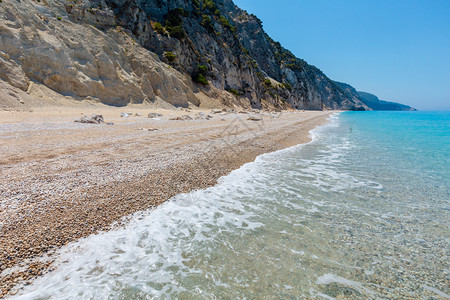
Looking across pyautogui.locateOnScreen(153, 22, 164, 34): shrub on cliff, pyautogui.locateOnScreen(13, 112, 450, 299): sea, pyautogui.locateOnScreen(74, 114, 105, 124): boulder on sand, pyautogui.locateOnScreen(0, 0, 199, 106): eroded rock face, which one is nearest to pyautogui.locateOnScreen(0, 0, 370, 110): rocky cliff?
pyautogui.locateOnScreen(0, 0, 199, 106): eroded rock face

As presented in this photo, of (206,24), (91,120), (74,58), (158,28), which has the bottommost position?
(91,120)

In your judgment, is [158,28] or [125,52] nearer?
[125,52]

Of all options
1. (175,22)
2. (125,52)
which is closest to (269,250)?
(125,52)

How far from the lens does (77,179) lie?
17.9ft

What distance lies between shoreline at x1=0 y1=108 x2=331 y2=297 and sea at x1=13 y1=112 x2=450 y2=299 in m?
0.37

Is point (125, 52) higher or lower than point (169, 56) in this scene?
lower

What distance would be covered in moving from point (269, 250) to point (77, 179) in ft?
16.4

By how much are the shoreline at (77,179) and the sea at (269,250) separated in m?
0.37

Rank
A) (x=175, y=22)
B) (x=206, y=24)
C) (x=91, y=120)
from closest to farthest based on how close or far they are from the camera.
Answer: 1. (x=91, y=120)
2. (x=175, y=22)
3. (x=206, y=24)

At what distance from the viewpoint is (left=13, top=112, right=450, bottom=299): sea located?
121 inches

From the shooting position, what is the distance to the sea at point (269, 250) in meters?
3.08

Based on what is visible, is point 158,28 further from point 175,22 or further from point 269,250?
point 269,250

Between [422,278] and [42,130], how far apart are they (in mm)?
14074

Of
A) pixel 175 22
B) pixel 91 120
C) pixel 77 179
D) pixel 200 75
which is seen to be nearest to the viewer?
pixel 77 179
